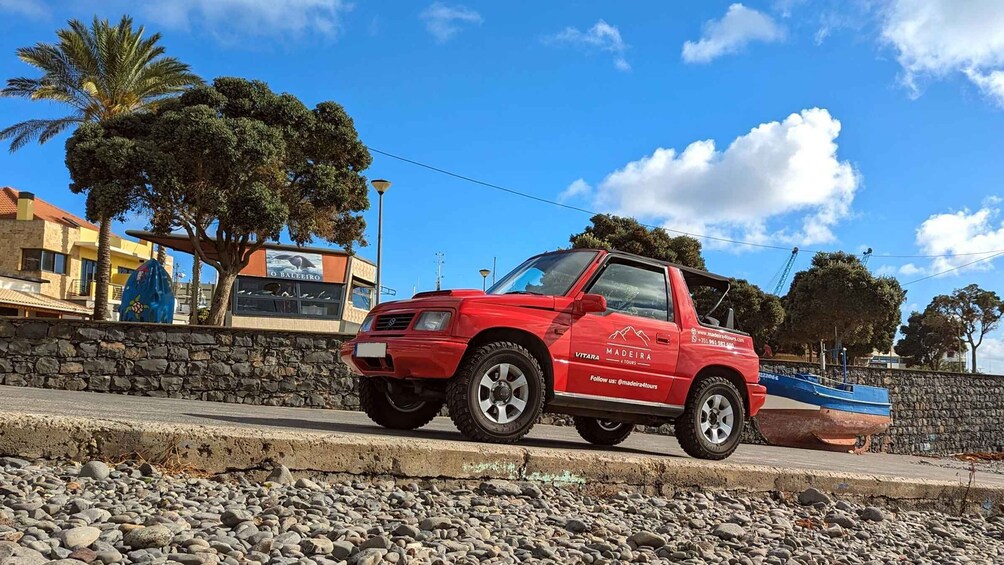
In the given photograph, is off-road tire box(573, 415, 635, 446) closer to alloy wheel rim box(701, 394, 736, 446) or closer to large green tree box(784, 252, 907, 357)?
alloy wheel rim box(701, 394, 736, 446)

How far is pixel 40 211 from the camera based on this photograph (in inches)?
1981

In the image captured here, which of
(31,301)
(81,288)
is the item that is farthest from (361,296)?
(81,288)

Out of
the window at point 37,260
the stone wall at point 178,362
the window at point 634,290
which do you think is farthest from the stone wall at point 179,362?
the window at point 37,260

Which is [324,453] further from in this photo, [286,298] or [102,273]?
[102,273]

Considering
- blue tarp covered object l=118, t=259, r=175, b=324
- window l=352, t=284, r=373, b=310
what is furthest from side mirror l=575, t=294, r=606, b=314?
window l=352, t=284, r=373, b=310

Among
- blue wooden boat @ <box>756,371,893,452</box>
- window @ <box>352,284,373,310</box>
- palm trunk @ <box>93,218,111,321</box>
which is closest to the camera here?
blue wooden boat @ <box>756,371,893,452</box>

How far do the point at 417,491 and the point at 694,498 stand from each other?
2.02 metres

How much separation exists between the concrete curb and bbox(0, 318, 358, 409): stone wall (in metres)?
8.86

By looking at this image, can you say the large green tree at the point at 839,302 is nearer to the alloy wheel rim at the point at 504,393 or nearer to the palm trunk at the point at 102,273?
the palm trunk at the point at 102,273

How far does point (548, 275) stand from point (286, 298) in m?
21.5

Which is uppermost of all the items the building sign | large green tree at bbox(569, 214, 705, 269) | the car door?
large green tree at bbox(569, 214, 705, 269)

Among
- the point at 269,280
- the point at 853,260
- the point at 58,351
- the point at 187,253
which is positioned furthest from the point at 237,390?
the point at 853,260

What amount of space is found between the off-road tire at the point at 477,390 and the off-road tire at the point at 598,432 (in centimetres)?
251

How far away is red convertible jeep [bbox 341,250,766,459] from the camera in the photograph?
5785mm
